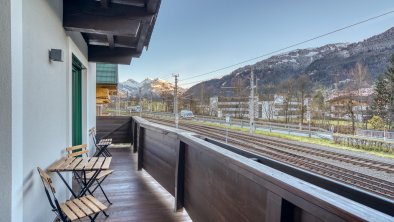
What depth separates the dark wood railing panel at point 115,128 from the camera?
8.09 meters

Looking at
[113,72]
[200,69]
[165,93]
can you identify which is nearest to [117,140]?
[113,72]

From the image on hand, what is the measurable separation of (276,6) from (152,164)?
18.8 m

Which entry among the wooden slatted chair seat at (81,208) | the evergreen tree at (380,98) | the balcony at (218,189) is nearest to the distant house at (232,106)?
the evergreen tree at (380,98)

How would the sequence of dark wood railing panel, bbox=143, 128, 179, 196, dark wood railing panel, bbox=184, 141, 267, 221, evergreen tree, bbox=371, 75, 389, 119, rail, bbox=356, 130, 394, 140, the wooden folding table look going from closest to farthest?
1. dark wood railing panel, bbox=184, 141, 267, 221
2. the wooden folding table
3. dark wood railing panel, bbox=143, 128, 179, 196
4. rail, bbox=356, 130, 394, 140
5. evergreen tree, bbox=371, 75, 389, 119

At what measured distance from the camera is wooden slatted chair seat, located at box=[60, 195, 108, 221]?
1.96 meters

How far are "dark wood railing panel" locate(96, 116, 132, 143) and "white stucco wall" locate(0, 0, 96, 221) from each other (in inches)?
205

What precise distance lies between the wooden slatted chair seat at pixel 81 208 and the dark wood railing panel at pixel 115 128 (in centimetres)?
601

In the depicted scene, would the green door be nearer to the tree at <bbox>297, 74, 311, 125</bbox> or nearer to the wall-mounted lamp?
the wall-mounted lamp

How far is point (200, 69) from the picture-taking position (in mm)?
30000

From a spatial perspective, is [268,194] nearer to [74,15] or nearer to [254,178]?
[254,178]

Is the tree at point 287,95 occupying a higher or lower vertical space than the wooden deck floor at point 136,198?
higher

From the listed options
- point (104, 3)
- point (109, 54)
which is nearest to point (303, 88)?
point (109, 54)

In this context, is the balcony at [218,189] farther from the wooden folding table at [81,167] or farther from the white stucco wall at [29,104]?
the white stucco wall at [29,104]

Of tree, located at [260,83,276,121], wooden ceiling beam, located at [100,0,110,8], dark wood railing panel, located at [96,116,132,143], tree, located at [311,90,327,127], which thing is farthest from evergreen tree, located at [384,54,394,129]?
wooden ceiling beam, located at [100,0,110,8]
